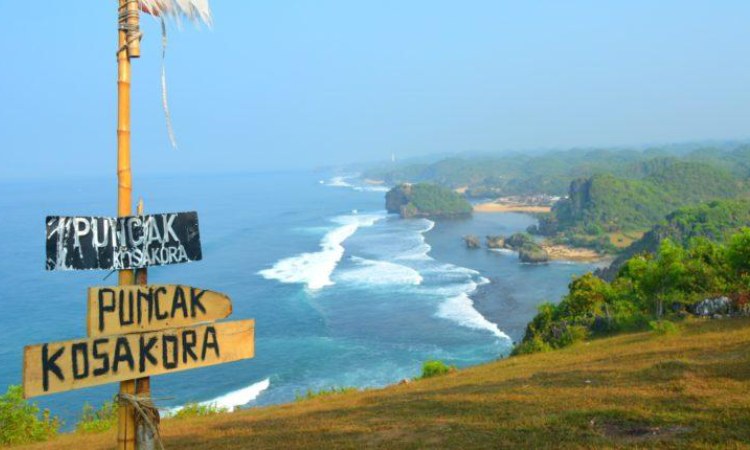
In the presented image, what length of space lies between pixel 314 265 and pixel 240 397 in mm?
43189

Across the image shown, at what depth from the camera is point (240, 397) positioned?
41.8 m

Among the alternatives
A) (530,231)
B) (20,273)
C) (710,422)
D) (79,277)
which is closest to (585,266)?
(530,231)

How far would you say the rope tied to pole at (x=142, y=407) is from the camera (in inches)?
229

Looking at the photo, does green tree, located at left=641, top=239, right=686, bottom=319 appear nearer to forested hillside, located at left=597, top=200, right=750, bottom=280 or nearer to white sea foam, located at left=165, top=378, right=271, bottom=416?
white sea foam, located at left=165, top=378, right=271, bottom=416

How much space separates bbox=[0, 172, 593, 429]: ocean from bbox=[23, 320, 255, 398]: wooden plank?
20.1 metres

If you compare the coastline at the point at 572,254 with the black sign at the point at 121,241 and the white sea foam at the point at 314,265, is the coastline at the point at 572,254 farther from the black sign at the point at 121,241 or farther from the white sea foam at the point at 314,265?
the black sign at the point at 121,241

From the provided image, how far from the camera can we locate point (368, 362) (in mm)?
47781

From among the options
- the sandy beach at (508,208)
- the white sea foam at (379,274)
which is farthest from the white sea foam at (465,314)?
the sandy beach at (508,208)

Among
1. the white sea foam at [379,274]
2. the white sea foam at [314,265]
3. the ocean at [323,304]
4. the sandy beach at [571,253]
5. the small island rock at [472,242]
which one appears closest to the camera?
the ocean at [323,304]

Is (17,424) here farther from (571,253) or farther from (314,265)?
(571,253)

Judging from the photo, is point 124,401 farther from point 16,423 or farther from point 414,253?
point 414,253

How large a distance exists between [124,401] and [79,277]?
86.7m

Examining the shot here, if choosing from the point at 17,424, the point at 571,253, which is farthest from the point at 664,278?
the point at 571,253

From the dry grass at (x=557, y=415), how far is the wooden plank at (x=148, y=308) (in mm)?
5366
